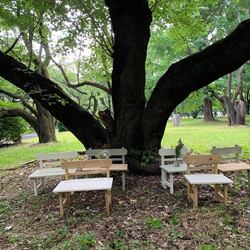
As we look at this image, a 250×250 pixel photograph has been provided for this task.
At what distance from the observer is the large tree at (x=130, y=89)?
15.9 ft

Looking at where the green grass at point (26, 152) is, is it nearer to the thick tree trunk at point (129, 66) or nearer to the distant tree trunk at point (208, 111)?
the thick tree trunk at point (129, 66)

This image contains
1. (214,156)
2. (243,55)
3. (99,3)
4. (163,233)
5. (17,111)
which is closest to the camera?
(163,233)

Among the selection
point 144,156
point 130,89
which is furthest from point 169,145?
point 130,89

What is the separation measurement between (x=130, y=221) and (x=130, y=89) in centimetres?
319

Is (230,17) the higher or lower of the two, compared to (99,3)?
higher

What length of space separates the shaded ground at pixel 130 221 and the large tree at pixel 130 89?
4.71 ft

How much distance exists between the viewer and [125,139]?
5.37 metres

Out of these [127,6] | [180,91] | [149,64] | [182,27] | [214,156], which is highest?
[149,64]

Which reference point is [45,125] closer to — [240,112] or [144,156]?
[144,156]

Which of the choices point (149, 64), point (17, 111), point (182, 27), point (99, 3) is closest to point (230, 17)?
point (149, 64)

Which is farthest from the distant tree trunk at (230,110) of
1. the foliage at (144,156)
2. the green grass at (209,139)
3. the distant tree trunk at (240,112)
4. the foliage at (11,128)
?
the foliage at (11,128)

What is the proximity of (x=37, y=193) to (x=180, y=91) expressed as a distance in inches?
160

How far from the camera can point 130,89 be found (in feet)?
17.3

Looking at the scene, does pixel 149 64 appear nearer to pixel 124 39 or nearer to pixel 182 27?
pixel 182 27
